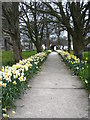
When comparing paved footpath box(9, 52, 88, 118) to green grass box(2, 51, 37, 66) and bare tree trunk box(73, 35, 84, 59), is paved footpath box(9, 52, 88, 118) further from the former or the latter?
bare tree trunk box(73, 35, 84, 59)

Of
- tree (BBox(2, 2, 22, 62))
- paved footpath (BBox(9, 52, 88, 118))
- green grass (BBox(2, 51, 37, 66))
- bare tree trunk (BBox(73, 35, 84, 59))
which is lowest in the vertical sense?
paved footpath (BBox(9, 52, 88, 118))

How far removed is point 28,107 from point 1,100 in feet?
1.98

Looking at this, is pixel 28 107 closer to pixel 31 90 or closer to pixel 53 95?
pixel 53 95

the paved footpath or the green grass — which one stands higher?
the green grass

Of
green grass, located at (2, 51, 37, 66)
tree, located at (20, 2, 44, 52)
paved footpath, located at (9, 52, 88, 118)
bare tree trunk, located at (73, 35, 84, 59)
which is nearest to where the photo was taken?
paved footpath, located at (9, 52, 88, 118)

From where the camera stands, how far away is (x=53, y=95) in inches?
A: 156

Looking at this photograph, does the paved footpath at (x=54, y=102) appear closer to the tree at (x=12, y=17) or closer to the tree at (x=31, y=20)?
the tree at (x=12, y=17)

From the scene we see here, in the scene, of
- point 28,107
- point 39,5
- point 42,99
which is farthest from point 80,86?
point 39,5

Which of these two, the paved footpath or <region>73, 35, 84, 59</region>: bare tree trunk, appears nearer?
the paved footpath

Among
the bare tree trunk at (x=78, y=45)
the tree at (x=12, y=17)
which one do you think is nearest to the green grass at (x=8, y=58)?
the tree at (x=12, y=17)

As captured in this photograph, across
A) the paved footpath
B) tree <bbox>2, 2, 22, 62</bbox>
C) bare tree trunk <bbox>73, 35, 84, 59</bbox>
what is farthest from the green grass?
the paved footpath

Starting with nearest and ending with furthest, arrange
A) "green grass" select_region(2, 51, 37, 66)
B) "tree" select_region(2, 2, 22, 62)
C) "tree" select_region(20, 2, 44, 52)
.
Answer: "tree" select_region(2, 2, 22, 62)
"green grass" select_region(2, 51, 37, 66)
"tree" select_region(20, 2, 44, 52)

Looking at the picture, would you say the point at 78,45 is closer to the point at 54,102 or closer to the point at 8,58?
the point at 8,58

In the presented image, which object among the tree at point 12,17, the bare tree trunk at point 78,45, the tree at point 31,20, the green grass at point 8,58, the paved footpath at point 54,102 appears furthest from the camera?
the tree at point 31,20
